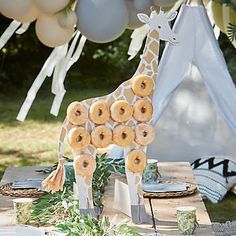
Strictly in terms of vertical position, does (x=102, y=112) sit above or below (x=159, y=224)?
above

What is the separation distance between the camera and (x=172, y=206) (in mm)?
2184

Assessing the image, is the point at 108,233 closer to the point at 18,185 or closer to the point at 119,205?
the point at 119,205

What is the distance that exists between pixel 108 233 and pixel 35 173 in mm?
918

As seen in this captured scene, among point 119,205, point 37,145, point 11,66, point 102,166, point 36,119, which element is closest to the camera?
point 119,205

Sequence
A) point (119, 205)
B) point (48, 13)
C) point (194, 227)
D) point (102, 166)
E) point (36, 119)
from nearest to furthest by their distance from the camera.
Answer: point (48, 13), point (194, 227), point (119, 205), point (102, 166), point (36, 119)

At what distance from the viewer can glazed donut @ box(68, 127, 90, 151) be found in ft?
6.24

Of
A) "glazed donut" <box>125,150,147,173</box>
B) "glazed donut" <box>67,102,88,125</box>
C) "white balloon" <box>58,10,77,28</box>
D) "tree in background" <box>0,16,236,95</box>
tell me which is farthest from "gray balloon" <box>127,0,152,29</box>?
"tree in background" <box>0,16,236,95</box>

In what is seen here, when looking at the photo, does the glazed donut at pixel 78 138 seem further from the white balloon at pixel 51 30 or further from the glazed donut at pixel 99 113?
the white balloon at pixel 51 30

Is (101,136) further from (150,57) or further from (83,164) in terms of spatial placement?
(150,57)

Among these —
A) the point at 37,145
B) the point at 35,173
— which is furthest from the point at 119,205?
the point at 37,145

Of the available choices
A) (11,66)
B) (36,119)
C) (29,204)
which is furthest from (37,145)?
(29,204)

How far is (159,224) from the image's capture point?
6.58ft

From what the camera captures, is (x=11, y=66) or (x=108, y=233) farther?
(x=11, y=66)

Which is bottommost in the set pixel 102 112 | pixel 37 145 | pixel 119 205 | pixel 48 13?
pixel 37 145
